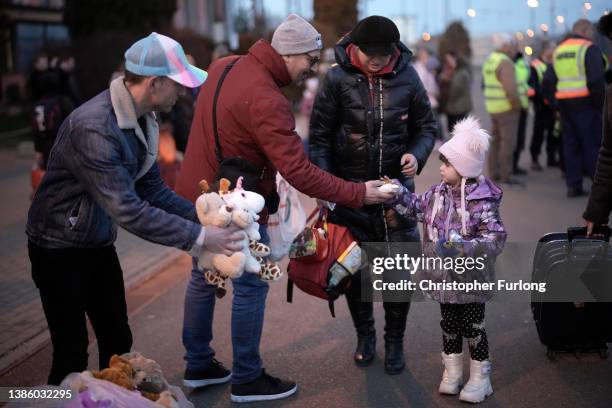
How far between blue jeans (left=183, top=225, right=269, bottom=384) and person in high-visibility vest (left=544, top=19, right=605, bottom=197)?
6.61m

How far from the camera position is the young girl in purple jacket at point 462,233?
450 cm

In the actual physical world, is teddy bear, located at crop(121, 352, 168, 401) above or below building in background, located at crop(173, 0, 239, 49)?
below

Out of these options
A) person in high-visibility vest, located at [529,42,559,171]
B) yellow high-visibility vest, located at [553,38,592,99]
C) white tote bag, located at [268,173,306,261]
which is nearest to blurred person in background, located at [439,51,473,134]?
person in high-visibility vest, located at [529,42,559,171]

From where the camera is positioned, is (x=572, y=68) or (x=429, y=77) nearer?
(x=572, y=68)

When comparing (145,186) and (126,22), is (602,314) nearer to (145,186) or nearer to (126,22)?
(145,186)

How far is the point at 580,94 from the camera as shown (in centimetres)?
1013

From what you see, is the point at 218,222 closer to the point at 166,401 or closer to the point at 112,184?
the point at 112,184

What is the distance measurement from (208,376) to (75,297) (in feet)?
4.43

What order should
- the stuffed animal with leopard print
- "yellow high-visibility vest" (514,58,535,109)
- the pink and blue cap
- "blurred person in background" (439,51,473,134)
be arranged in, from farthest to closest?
"blurred person in background" (439,51,473,134), "yellow high-visibility vest" (514,58,535,109), the stuffed animal with leopard print, the pink and blue cap

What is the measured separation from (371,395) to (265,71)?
74.8 inches

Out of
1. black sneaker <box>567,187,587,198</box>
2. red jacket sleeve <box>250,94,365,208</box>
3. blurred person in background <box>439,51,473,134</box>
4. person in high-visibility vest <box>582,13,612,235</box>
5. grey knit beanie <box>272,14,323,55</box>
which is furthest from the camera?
blurred person in background <box>439,51,473,134</box>

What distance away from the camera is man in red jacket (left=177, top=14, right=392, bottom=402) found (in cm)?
431

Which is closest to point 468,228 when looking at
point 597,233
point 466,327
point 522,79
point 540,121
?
point 466,327

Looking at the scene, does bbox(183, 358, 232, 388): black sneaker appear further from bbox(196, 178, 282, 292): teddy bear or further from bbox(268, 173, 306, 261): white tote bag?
bbox(196, 178, 282, 292): teddy bear
